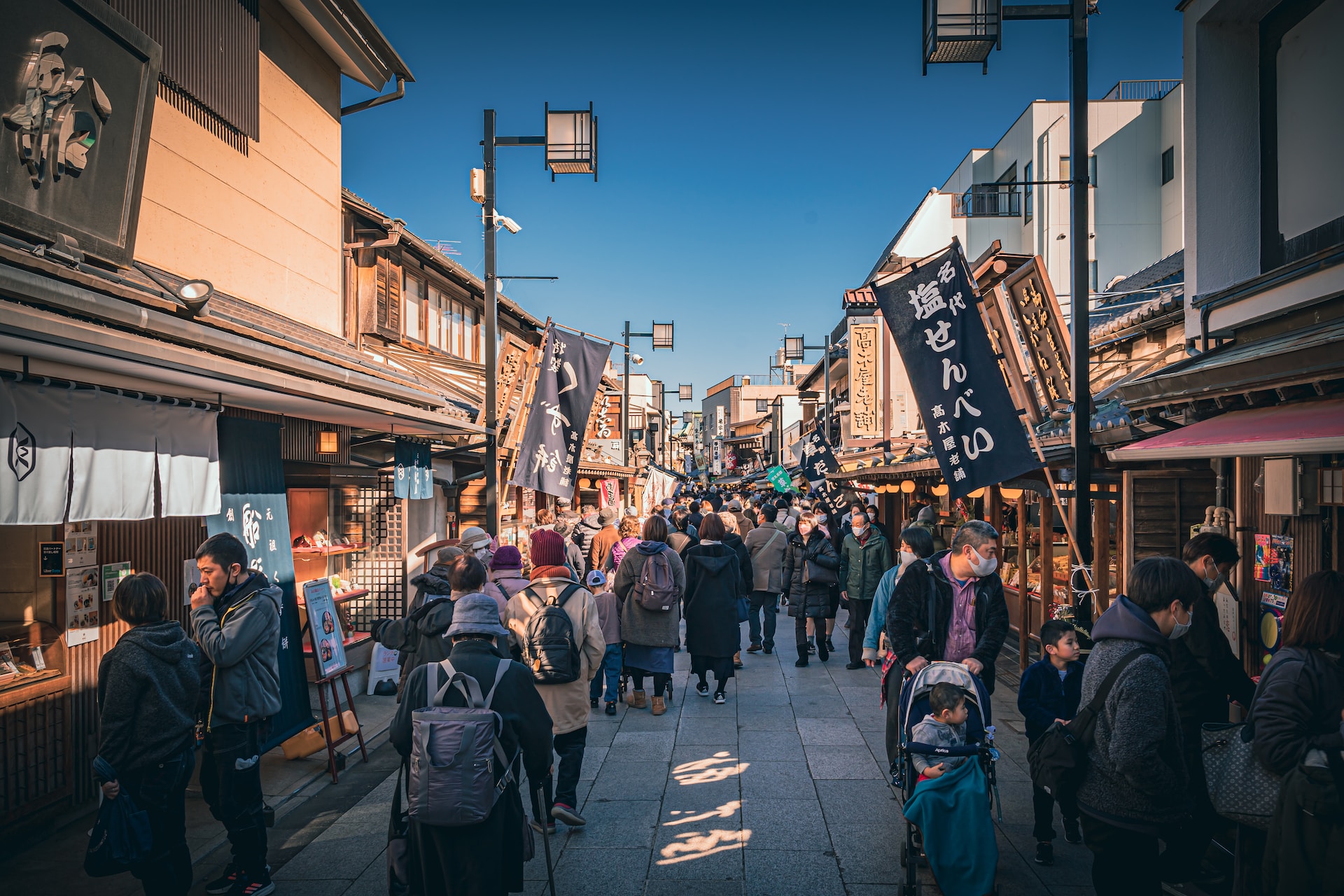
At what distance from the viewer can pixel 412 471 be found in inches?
410

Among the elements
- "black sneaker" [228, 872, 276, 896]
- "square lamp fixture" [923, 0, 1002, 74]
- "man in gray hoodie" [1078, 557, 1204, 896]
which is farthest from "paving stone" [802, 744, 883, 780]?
"square lamp fixture" [923, 0, 1002, 74]

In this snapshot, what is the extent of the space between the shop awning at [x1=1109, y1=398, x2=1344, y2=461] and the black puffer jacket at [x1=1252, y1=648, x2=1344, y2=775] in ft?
4.17

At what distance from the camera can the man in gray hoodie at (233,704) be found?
4809 millimetres

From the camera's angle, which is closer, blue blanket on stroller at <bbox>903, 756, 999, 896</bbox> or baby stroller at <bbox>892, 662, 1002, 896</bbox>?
blue blanket on stroller at <bbox>903, 756, 999, 896</bbox>

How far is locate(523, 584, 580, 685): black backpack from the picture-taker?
550 centimetres

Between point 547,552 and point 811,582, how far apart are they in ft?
17.2

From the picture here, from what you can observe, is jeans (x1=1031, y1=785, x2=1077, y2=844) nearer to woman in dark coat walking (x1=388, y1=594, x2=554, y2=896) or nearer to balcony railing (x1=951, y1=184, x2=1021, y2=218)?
woman in dark coat walking (x1=388, y1=594, x2=554, y2=896)

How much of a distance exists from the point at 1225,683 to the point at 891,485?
1326cm

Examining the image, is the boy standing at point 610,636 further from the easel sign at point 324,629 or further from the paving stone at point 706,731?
the easel sign at point 324,629

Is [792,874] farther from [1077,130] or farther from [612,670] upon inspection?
[1077,130]

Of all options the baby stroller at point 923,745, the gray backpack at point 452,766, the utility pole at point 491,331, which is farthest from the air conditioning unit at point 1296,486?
the utility pole at point 491,331

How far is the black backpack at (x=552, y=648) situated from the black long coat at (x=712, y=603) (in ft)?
11.1

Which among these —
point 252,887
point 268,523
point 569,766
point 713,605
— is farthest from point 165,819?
point 713,605

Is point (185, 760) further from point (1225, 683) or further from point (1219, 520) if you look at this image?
point (1219, 520)
